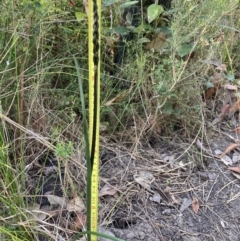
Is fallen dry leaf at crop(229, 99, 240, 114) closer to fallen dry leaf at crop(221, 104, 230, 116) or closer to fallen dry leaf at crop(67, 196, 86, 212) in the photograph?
fallen dry leaf at crop(221, 104, 230, 116)

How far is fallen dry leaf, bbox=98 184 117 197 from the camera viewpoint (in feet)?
4.66

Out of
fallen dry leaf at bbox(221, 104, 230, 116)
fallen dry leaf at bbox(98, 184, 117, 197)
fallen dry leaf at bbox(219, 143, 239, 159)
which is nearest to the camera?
fallen dry leaf at bbox(98, 184, 117, 197)

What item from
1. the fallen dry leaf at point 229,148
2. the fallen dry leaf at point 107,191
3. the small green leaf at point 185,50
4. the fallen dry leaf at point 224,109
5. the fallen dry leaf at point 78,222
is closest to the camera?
the fallen dry leaf at point 78,222

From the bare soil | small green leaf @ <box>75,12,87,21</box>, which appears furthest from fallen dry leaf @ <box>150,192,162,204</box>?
small green leaf @ <box>75,12,87,21</box>

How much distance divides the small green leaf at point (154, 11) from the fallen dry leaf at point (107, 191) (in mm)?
618

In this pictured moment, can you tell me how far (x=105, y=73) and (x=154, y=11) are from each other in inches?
12.2

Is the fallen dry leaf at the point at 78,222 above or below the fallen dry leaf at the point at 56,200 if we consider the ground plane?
below

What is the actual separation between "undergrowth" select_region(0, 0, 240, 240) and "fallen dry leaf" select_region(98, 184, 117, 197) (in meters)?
0.19

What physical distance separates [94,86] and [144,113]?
25.3 inches

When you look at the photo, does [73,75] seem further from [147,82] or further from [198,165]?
[198,165]

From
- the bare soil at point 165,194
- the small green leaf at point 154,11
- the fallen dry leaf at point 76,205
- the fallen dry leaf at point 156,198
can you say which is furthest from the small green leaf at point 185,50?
the fallen dry leaf at point 76,205

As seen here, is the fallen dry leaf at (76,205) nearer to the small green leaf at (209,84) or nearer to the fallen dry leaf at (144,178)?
the fallen dry leaf at (144,178)

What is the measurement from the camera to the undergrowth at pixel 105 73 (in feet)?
4.87

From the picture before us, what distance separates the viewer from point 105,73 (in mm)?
1755
